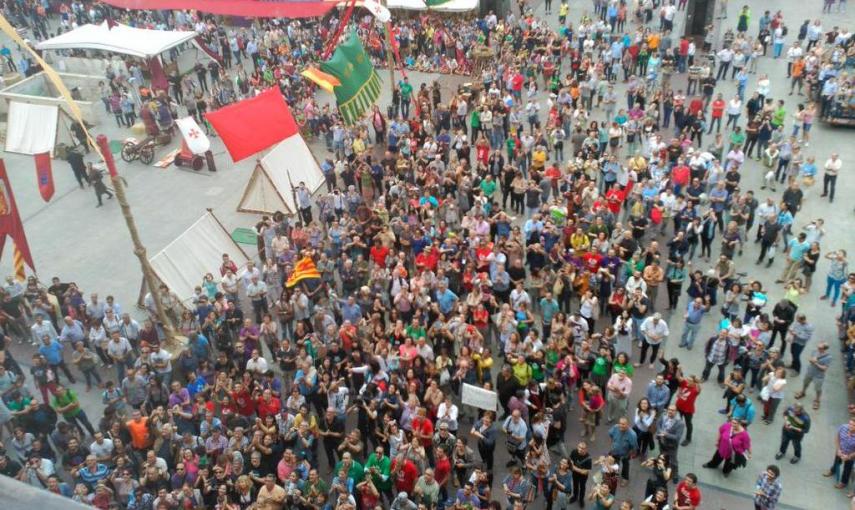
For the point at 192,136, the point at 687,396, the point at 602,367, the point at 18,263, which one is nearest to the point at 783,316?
the point at 687,396

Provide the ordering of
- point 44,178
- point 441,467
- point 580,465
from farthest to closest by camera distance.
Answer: point 44,178 < point 441,467 < point 580,465

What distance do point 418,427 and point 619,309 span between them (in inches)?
208

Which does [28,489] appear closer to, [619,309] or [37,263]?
[619,309]

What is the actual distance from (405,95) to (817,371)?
56.3 ft

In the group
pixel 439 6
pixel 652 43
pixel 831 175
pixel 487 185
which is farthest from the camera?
pixel 439 6

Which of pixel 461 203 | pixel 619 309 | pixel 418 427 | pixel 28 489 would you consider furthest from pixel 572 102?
pixel 28 489

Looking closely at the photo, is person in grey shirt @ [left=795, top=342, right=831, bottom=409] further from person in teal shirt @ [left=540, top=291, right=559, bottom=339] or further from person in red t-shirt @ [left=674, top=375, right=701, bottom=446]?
person in teal shirt @ [left=540, top=291, right=559, bottom=339]

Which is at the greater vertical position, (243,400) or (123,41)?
(123,41)

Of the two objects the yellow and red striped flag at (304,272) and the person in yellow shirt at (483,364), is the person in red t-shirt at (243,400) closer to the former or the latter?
the yellow and red striped flag at (304,272)

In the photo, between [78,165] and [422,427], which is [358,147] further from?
[422,427]

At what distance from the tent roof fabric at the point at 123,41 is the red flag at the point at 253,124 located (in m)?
11.6

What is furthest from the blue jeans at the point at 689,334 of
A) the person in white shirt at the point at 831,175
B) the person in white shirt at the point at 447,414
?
the person in white shirt at the point at 831,175

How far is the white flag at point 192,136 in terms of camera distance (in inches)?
→ 950

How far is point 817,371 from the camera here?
13664 millimetres
